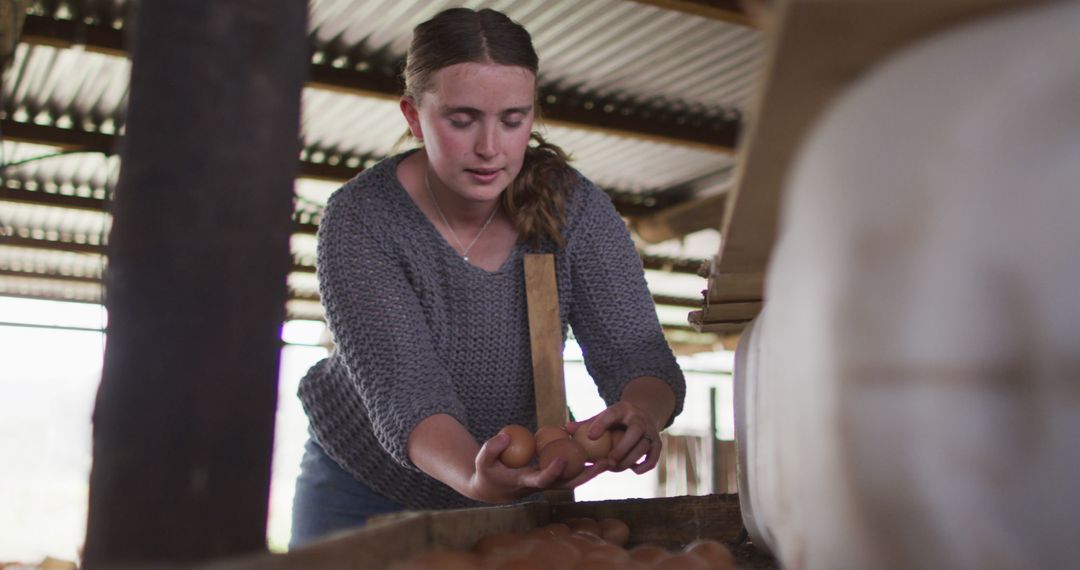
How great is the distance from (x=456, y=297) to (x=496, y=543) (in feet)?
2.33

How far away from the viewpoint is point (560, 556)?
1022mm

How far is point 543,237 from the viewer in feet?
5.90

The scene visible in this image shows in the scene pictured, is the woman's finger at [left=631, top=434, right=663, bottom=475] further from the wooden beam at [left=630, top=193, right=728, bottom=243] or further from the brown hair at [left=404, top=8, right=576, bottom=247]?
the wooden beam at [left=630, top=193, right=728, bottom=243]

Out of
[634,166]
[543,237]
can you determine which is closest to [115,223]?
[543,237]

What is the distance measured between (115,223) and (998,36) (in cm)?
63

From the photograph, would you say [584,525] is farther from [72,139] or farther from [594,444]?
[72,139]

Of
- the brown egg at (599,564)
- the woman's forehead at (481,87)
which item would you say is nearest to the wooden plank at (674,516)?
the brown egg at (599,564)

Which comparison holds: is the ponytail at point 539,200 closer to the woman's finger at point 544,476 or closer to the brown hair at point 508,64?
the brown hair at point 508,64

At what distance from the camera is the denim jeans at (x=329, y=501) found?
1.90m

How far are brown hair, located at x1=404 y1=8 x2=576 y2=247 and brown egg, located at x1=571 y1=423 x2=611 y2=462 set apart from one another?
422mm

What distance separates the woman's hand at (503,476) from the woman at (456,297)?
0.16 ft

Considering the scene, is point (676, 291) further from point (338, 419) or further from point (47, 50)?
point (338, 419)

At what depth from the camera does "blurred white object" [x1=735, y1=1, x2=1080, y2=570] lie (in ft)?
1.75

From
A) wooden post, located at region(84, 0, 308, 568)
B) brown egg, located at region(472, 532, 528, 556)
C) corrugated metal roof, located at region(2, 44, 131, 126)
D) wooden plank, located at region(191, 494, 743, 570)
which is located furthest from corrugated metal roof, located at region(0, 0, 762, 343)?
wooden post, located at region(84, 0, 308, 568)
